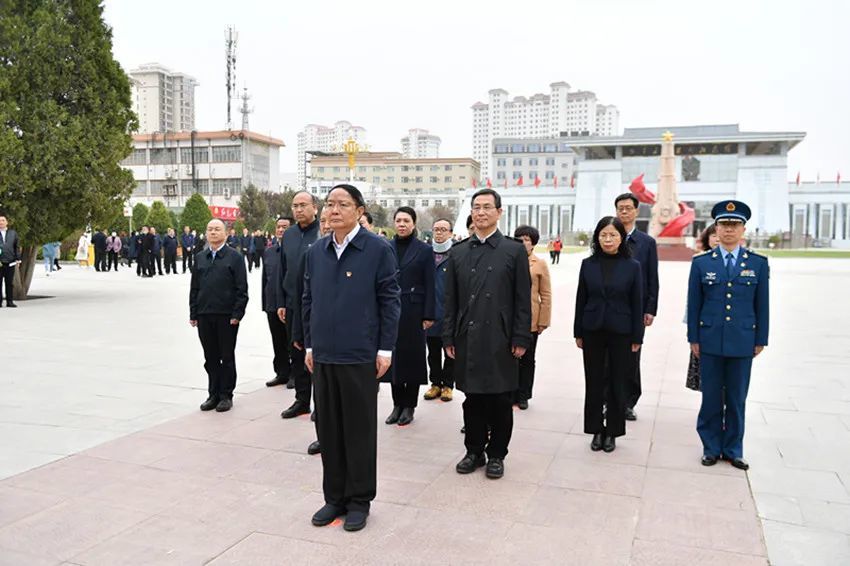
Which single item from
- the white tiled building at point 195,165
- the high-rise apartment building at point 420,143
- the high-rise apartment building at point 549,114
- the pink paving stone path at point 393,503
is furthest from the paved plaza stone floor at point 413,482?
the high-rise apartment building at point 420,143

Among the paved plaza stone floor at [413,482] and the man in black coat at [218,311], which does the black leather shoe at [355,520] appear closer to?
the paved plaza stone floor at [413,482]

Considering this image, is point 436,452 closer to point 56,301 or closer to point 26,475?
point 26,475

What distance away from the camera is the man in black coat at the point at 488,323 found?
429 cm

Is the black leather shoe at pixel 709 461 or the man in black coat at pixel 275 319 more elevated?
the man in black coat at pixel 275 319

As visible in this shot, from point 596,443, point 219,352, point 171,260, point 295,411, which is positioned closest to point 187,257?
point 171,260

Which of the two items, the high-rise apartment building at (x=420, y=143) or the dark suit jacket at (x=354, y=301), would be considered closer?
the dark suit jacket at (x=354, y=301)

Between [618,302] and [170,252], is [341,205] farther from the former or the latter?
[170,252]

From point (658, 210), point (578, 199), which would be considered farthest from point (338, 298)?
point (578, 199)

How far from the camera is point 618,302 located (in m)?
4.86

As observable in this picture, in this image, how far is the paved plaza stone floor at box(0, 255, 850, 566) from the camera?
131 inches

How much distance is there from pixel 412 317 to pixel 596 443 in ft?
5.62

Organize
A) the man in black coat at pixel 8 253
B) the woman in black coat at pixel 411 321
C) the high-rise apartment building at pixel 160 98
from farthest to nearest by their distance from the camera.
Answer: the high-rise apartment building at pixel 160 98
the man in black coat at pixel 8 253
the woman in black coat at pixel 411 321

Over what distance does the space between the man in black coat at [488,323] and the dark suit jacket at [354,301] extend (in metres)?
0.79

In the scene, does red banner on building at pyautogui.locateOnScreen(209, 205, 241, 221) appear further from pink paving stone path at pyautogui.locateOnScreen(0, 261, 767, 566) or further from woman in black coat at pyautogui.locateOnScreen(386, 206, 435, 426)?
pink paving stone path at pyautogui.locateOnScreen(0, 261, 767, 566)
